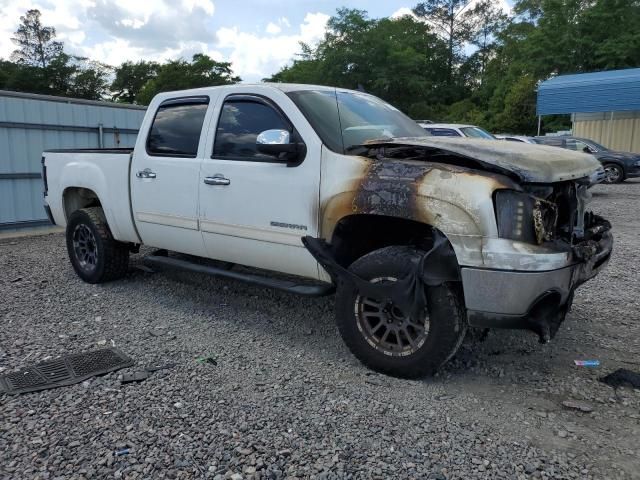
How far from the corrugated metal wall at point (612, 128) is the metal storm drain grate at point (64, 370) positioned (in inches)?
1054

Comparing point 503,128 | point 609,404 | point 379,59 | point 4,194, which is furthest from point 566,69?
point 609,404

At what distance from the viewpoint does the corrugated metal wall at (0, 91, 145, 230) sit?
9844mm

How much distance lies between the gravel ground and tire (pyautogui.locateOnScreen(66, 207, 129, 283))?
66 centimetres

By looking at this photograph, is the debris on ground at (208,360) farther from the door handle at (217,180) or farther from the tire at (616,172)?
the tire at (616,172)

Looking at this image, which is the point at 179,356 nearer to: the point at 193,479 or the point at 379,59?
the point at 193,479

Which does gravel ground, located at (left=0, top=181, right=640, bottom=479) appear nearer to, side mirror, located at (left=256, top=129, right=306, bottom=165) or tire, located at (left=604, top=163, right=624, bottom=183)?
side mirror, located at (left=256, top=129, right=306, bottom=165)

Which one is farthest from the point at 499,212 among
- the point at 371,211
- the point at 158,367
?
the point at 158,367

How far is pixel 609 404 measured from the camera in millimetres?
3447

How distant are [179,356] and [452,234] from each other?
2.22 meters

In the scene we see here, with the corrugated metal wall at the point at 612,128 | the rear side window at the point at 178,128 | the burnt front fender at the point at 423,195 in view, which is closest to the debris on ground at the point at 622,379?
the burnt front fender at the point at 423,195

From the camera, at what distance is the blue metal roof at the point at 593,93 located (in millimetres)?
23984

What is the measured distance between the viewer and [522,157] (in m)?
3.39

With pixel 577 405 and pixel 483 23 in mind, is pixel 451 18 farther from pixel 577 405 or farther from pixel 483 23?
pixel 577 405

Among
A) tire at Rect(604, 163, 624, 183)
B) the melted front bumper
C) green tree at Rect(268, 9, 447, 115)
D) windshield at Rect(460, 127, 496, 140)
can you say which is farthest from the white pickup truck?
green tree at Rect(268, 9, 447, 115)
